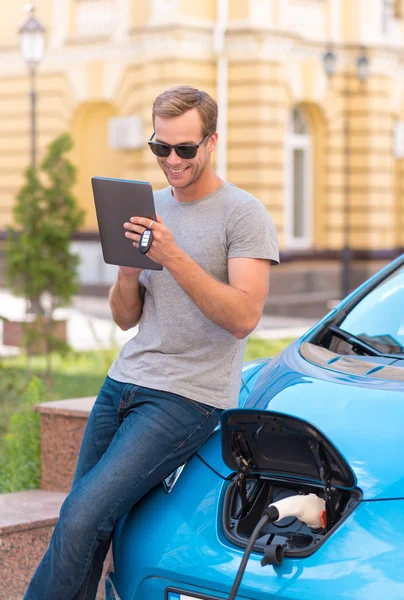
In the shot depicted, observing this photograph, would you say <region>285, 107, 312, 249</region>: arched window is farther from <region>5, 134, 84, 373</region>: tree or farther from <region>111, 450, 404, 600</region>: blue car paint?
<region>111, 450, 404, 600</region>: blue car paint

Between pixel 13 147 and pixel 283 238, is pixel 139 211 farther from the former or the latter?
pixel 13 147

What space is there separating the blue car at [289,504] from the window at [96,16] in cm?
1832

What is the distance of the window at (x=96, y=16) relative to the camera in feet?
67.4

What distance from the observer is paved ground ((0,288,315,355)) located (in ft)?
45.6

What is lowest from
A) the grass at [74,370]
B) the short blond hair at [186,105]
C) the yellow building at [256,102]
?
the grass at [74,370]

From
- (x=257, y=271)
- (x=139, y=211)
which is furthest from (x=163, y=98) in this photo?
(x=257, y=271)

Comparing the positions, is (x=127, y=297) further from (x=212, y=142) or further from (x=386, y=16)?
(x=386, y=16)

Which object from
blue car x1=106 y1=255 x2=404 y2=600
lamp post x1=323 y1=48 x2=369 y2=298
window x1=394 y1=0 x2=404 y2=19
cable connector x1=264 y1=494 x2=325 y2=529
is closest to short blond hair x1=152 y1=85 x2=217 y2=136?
blue car x1=106 y1=255 x2=404 y2=600

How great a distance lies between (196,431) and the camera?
304 centimetres

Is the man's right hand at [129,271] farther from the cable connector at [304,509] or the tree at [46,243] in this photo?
the tree at [46,243]

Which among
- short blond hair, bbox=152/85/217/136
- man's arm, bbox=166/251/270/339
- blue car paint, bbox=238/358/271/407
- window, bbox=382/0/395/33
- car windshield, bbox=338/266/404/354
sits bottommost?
blue car paint, bbox=238/358/271/407

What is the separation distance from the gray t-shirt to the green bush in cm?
178

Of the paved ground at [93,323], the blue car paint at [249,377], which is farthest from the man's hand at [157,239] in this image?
the paved ground at [93,323]

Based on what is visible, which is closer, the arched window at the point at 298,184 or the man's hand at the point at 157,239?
the man's hand at the point at 157,239
